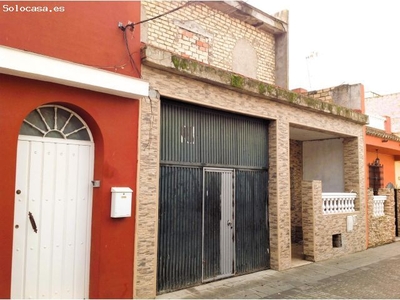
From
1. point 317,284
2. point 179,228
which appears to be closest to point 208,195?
point 179,228

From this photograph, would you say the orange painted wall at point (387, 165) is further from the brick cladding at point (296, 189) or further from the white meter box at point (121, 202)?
the white meter box at point (121, 202)

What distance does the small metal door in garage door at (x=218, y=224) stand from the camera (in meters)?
6.91

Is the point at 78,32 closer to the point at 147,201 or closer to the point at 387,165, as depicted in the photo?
the point at 147,201

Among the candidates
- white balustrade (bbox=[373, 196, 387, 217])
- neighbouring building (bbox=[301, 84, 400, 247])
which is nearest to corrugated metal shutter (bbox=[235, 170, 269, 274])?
neighbouring building (bbox=[301, 84, 400, 247])

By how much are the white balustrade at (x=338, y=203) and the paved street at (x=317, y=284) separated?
1.40m

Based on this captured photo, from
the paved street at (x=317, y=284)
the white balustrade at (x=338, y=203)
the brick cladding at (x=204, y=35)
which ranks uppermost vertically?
the brick cladding at (x=204, y=35)

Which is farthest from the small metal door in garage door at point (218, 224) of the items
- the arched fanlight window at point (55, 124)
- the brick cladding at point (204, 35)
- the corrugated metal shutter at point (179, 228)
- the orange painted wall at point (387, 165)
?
the orange painted wall at point (387, 165)

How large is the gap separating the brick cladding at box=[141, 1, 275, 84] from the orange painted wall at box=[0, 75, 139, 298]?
262 centimetres

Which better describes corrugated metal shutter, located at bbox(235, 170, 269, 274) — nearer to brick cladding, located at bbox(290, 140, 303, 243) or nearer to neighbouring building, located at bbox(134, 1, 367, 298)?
neighbouring building, located at bbox(134, 1, 367, 298)

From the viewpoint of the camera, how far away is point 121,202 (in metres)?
5.30

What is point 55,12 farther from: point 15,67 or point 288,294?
point 288,294

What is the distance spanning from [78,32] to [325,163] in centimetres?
936

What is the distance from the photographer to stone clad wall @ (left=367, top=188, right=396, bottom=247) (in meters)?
11.4

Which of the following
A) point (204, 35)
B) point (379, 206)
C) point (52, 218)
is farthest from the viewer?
point (379, 206)
